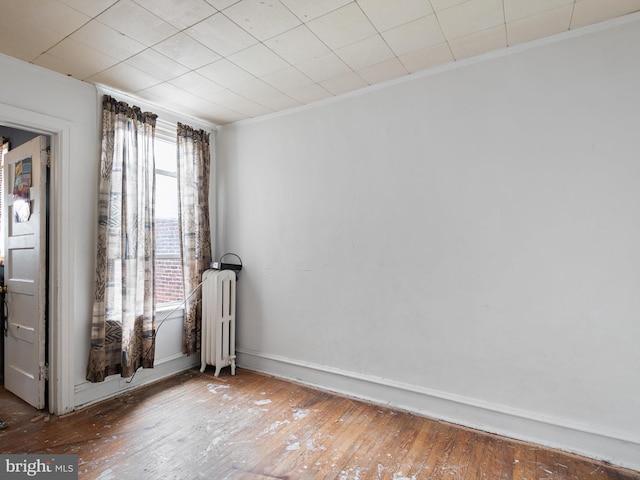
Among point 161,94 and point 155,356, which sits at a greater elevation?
point 161,94

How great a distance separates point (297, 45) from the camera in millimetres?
2355

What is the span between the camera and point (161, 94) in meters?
3.12

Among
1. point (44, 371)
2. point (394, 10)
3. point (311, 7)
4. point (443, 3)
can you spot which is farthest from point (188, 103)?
point (44, 371)

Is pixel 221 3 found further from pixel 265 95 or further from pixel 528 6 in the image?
pixel 528 6

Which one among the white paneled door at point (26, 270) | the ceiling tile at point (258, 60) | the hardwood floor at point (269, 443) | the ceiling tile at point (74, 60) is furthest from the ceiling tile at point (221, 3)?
the hardwood floor at point (269, 443)

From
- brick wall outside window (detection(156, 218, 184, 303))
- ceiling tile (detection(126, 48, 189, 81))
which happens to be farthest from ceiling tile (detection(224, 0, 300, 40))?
brick wall outside window (detection(156, 218, 184, 303))

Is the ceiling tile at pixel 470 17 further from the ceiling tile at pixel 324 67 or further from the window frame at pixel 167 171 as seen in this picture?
the window frame at pixel 167 171

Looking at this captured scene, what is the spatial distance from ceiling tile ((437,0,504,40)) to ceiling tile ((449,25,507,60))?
0.05 m

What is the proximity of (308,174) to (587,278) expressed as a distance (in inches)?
92.5

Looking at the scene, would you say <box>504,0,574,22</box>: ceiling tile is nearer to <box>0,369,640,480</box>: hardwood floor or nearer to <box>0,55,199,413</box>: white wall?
<box>0,369,640,480</box>: hardwood floor

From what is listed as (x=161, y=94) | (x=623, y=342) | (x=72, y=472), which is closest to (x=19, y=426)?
(x=72, y=472)

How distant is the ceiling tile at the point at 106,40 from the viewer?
215cm

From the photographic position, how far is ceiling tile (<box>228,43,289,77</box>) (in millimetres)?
2418

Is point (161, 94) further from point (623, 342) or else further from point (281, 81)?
point (623, 342)
